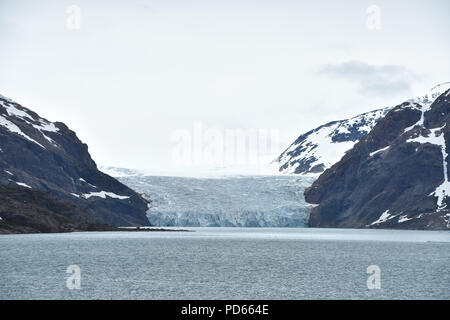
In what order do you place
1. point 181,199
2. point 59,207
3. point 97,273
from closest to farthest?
point 97,273 → point 59,207 → point 181,199

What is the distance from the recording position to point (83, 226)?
5458 inches

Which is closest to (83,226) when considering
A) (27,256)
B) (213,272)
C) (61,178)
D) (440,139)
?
(61,178)

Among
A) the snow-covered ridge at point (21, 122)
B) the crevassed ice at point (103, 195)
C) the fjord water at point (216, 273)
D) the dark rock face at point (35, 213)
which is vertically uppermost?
the snow-covered ridge at point (21, 122)

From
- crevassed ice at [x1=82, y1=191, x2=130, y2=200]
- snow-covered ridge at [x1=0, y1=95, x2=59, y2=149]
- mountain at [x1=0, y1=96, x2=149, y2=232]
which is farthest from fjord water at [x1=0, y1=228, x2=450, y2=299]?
crevassed ice at [x1=82, y1=191, x2=130, y2=200]

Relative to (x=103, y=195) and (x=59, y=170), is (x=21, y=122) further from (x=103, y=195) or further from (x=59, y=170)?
(x=103, y=195)

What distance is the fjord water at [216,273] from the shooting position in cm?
4594

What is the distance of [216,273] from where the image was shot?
192 feet

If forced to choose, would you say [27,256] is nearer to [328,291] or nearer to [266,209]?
[328,291]

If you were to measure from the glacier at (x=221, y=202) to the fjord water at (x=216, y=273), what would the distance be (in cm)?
8968

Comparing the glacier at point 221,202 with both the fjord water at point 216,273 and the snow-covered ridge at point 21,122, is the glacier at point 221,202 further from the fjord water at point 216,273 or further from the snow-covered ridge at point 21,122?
the fjord water at point 216,273

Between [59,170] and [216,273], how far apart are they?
112421mm

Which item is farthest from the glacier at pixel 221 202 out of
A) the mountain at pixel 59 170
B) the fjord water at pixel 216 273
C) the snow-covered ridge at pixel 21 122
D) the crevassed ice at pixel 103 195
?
the fjord water at pixel 216 273

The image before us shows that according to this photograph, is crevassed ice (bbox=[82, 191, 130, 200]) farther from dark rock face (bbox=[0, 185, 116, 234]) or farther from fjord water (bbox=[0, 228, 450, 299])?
fjord water (bbox=[0, 228, 450, 299])

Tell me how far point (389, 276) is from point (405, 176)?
140774 millimetres
